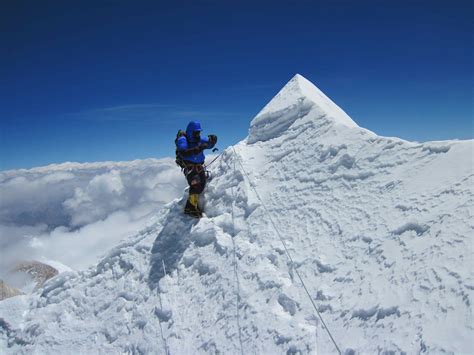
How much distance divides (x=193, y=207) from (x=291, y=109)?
5178mm

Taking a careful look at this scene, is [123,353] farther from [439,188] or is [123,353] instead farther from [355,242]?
[439,188]

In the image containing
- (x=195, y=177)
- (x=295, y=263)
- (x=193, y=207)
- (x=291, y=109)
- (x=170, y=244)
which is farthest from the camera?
(x=291, y=109)

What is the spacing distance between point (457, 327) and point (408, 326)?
70 cm

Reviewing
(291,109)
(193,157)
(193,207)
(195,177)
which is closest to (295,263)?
(193,207)

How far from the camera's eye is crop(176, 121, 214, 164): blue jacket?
1069 cm

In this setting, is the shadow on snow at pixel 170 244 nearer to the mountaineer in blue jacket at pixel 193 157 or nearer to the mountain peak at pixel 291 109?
the mountaineer in blue jacket at pixel 193 157

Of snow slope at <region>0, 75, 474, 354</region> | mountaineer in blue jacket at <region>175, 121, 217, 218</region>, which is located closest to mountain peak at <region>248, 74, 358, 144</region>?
snow slope at <region>0, 75, 474, 354</region>

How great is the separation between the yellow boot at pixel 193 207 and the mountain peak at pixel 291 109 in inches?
140

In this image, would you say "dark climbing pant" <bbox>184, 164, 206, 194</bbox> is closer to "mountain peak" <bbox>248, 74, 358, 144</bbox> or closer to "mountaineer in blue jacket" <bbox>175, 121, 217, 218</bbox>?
"mountaineer in blue jacket" <bbox>175, 121, 217, 218</bbox>

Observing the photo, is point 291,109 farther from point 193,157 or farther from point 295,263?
point 295,263

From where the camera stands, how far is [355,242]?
6797mm

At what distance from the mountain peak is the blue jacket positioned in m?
2.32

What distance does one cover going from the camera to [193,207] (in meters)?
10.5

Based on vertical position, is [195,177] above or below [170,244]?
above
